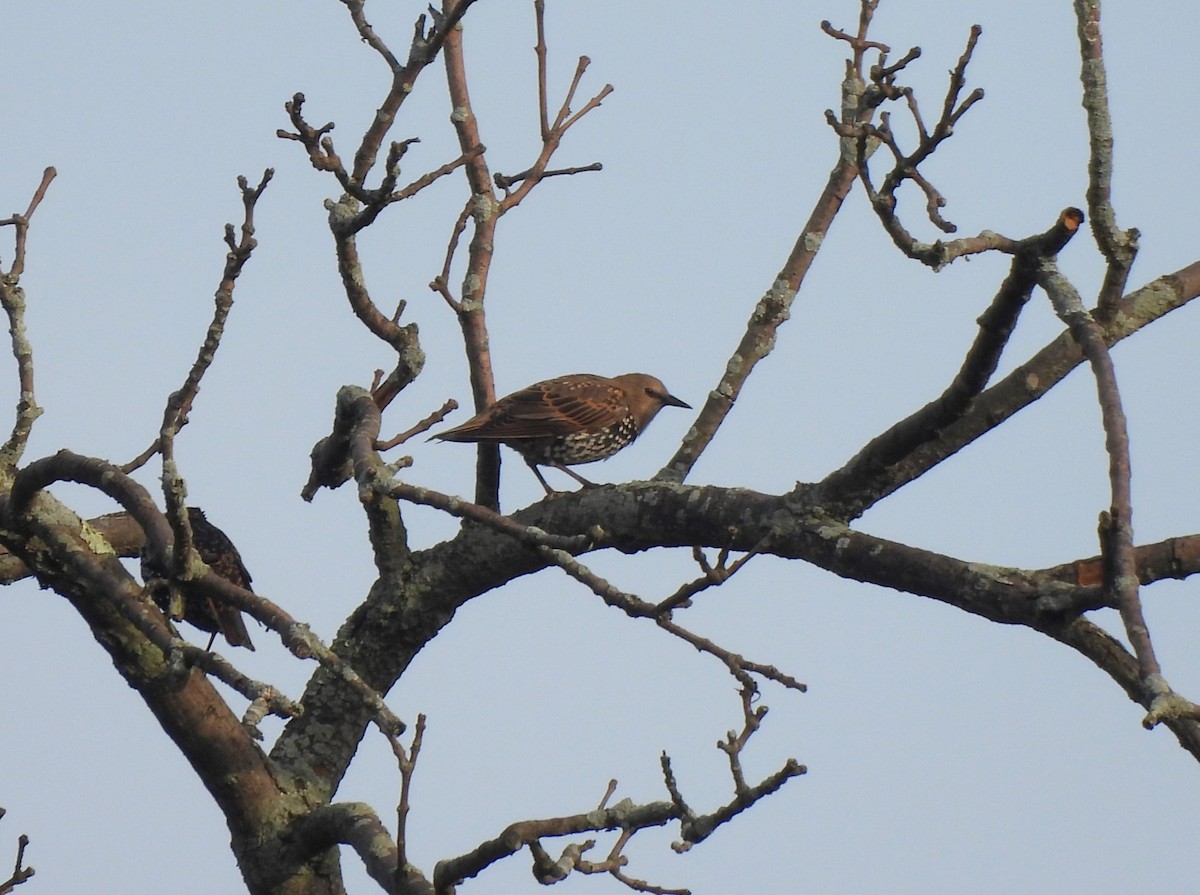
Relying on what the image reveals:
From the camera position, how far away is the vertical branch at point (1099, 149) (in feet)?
10.2

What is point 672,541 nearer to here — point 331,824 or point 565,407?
point 331,824

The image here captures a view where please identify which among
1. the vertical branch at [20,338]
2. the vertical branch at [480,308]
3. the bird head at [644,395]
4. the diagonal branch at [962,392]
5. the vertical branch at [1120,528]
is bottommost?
the vertical branch at [1120,528]

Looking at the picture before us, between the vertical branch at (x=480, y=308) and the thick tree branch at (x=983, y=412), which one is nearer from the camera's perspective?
the thick tree branch at (x=983, y=412)

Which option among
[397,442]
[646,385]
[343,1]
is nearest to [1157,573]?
[397,442]

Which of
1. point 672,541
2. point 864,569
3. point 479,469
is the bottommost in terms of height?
point 864,569

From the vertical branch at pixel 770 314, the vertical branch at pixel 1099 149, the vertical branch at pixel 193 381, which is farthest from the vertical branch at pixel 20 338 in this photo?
the vertical branch at pixel 1099 149

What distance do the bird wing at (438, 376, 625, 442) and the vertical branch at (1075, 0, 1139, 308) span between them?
10.1ft

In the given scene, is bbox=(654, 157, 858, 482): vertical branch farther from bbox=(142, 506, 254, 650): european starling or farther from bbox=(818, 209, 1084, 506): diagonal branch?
bbox=(142, 506, 254, 650): european starling

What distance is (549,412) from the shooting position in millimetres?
7027

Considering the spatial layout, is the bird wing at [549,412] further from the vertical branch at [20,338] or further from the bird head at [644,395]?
the vertical branch at [20,338]

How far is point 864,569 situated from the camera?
3760 mm

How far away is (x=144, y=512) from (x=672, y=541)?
1507 millimetres

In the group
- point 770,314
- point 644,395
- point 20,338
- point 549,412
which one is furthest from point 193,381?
point 644,395

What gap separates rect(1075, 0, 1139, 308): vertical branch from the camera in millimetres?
3119
